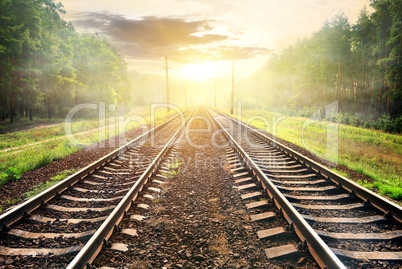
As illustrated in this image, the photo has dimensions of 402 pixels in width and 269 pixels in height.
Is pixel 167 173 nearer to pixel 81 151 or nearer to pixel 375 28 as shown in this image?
pixel 81 151

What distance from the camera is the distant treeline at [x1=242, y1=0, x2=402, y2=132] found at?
2298 cm

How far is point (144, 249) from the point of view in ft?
10.4

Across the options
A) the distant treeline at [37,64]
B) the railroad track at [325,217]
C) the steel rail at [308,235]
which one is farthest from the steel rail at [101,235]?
the distant treeline at [37,64]

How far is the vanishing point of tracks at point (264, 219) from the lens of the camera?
2.89m

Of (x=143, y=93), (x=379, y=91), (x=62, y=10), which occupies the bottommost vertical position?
(x=379, y=91)

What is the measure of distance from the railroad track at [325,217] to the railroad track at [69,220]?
90.1 inches

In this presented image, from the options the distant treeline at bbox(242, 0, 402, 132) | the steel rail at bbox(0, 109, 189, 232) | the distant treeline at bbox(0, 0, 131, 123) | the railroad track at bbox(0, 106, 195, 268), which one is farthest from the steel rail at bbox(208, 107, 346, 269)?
the distant treeline at bbox(0, 0, 131, 123)

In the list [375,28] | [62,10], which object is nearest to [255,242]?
[375,28]

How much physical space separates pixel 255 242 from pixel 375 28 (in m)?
38.7

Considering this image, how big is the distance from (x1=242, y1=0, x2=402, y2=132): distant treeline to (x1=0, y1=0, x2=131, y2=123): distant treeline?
115ft

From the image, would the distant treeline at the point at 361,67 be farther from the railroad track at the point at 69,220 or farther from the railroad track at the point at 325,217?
the railroad track at the point at 69,220

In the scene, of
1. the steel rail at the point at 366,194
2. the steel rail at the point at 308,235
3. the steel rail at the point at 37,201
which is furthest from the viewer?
the steel rail at the point at 366,194

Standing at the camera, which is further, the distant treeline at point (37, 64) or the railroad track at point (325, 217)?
the distant treeline at point (37, 64)

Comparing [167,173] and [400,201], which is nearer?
[400,201]
